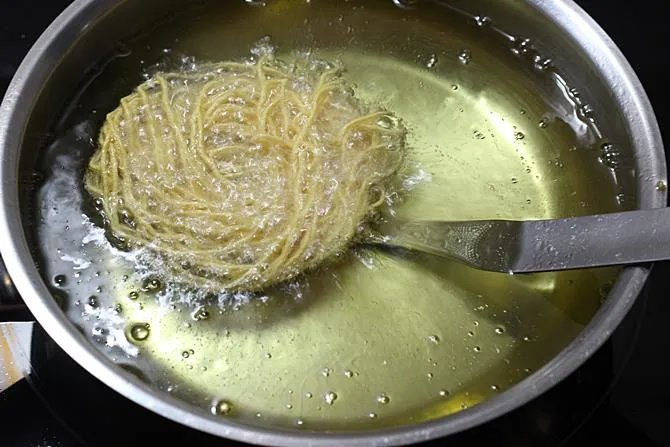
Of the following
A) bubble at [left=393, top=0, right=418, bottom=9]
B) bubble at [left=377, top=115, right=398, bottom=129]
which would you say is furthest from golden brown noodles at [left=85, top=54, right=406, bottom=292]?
bubble at [left=393, top=0, right=418, bottom=9]

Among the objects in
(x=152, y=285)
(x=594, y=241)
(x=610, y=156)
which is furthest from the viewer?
(x=610, y=156)

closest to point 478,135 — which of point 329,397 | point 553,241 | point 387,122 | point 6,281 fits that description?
point 387,122

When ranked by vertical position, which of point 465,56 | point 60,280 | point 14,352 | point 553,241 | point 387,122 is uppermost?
point 465,56

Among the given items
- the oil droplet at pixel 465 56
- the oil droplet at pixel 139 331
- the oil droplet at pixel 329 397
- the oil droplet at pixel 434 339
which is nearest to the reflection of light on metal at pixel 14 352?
the oil droplet at pixel 139 331

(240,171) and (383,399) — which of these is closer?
(383,399)

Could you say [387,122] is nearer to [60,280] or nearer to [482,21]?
[482,21]

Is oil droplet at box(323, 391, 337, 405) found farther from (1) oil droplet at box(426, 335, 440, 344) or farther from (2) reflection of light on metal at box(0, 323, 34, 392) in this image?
(2) reflection of light on metal at box(0, 323, 34, 392)
